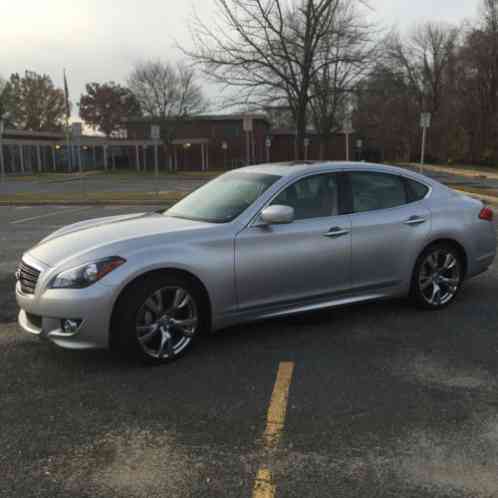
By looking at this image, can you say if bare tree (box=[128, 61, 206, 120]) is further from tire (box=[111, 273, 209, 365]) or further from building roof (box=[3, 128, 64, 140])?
tire (box=[111, 273, 209, 365])

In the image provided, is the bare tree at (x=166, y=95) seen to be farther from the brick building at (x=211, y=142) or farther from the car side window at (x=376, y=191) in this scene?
the car side window at (x=376, y=191)

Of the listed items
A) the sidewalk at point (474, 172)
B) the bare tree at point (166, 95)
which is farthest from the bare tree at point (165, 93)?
the sidewalk at point (474, 172)

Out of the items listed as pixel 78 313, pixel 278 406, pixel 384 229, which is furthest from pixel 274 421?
pixel 384 229

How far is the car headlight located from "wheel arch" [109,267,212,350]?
0.18 meters

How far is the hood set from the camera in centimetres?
421

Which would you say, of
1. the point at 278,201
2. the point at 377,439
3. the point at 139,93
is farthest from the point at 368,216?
the point at 139,93

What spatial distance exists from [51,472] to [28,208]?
53.8 ft

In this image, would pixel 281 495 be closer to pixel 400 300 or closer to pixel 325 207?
pixel 325 207

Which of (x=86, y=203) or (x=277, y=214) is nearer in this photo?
(x=277, y=214)

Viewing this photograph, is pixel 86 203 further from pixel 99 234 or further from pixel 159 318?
pixel 159 318

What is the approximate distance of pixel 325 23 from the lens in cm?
1891

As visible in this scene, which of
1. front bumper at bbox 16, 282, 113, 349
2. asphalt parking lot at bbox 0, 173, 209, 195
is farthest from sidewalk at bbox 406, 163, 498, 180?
front bumper at bbox 16, 282, 113, 349

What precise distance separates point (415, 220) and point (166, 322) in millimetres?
2689

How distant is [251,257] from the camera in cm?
446
